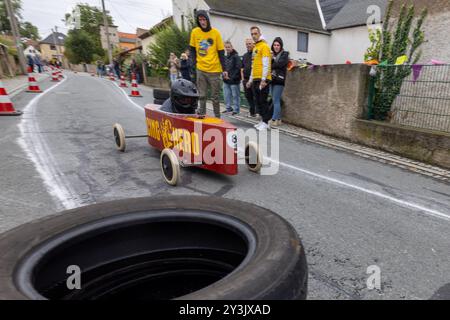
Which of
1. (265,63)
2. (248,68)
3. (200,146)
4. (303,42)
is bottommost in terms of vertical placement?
(200,146)

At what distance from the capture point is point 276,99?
321 inches

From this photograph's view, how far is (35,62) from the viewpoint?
121ft

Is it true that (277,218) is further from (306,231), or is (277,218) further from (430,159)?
(430,159)

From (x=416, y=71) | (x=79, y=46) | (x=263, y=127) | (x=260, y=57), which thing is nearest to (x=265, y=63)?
(x=260, y=57)

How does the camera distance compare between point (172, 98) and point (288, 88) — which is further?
point (288, 88)

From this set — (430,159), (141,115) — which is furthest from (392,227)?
(141,115)

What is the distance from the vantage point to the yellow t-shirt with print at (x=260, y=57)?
7.10 m

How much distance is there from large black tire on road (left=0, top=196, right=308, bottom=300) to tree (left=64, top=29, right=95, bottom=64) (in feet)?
237

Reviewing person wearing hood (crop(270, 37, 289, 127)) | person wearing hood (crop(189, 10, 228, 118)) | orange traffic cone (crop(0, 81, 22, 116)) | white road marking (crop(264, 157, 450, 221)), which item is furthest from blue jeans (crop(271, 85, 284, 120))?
orange traffic cone (crop(0, 81, 22, 116))

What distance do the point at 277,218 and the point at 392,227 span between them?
6.17ft

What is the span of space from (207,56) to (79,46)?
6788 cm

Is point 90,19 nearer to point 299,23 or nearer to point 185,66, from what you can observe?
point 299,23

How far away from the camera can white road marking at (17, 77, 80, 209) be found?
333 centimetres

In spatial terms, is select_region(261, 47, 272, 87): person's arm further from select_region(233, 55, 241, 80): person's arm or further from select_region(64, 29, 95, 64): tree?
select_region(64, 29, 95, 64): tree
